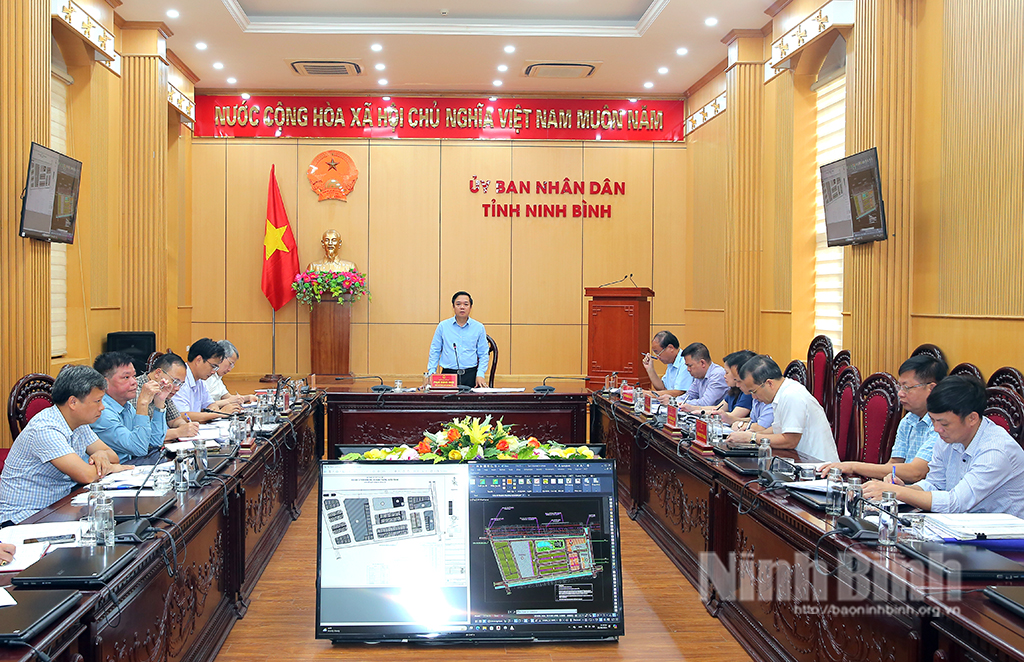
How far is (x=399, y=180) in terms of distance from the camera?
34.3 feet

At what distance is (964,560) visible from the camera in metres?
2.05

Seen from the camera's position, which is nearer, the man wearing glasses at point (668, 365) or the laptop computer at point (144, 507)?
the laptop computer at point (144, 507)

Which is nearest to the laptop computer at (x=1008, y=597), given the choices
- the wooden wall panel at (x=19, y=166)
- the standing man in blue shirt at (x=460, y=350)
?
the wooden wall panel at (x=19, y=166)

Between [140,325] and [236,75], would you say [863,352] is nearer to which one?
[140,325]

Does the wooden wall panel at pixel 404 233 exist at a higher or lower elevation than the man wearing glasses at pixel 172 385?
higher

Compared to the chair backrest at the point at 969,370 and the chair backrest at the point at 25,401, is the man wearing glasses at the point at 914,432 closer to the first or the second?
the chair backrest at the point at 969,370

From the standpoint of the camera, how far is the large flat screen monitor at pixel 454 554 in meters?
2.97

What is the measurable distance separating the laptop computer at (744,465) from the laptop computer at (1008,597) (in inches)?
51.2

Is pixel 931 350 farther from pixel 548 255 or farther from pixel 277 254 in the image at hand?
pixel 277 254

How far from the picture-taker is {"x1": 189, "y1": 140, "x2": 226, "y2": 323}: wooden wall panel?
10359 mm

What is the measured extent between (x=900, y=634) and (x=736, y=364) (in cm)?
273

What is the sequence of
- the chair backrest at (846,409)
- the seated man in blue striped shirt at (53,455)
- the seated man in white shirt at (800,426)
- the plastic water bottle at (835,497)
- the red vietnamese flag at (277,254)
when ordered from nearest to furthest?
the plastic water bottle at (835,497) → the seated man in blue striped shirt at (53,455) → the seated man in white shirt at (800,426) → the chair backrest at (846,409) → the red vietnamese flag at (277,254)

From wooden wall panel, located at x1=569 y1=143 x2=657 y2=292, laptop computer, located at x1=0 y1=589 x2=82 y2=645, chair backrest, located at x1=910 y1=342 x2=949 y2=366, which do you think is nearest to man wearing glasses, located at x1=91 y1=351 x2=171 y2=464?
laptop computer, located at x1=0 y1=589 x2=82 y2=645

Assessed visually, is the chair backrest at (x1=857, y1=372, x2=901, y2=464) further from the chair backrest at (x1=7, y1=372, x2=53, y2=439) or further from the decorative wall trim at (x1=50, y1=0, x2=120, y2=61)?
the decorative wall trim at (x1=50, y1=0, x2=120, y2=61)
